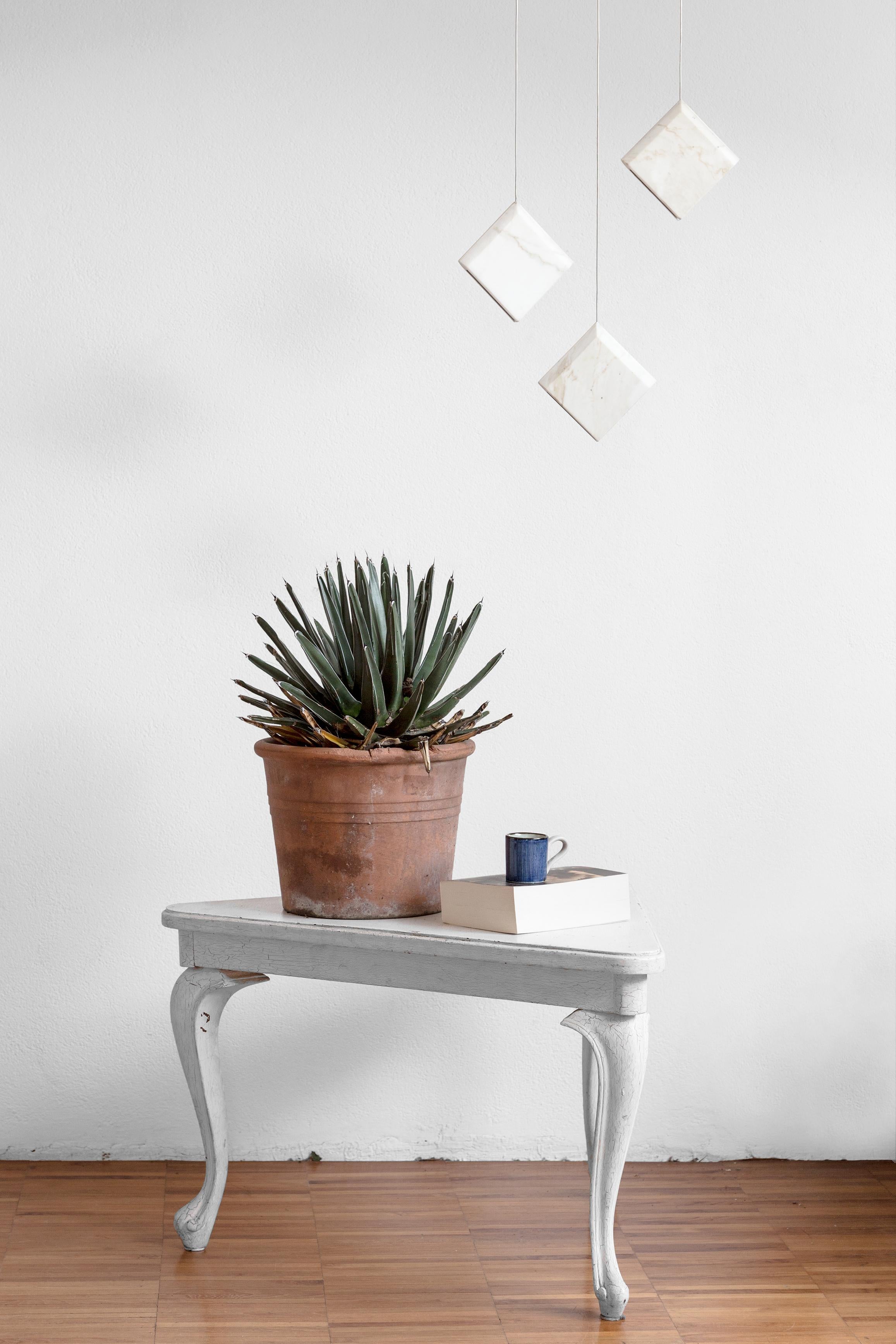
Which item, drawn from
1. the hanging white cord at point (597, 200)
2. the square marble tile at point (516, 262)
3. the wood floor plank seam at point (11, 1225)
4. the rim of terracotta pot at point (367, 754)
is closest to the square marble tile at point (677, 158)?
the square marble tile at point (516, 262)

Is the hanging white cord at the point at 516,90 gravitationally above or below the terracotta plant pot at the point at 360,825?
above

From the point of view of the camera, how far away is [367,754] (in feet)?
6.77

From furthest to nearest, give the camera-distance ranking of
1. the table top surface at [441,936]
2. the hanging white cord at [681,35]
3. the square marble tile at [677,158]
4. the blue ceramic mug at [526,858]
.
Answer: the hanging white cord at [681,35]
the square marble tile at [677,158]
the blue ceramic mug at [526,858]
the table top surface at [441,936]

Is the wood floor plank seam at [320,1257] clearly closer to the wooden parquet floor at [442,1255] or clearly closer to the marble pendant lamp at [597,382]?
the wooden parquet floor at [442,1255]

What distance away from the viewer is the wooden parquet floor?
1.99 meters

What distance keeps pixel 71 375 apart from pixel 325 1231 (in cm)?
173

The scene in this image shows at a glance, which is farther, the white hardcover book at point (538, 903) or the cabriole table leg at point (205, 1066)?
the cabriole table leg at point (205, 1066)

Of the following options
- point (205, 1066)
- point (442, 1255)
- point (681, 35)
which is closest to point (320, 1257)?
point (442, 1255)

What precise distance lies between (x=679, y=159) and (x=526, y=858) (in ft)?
3.87

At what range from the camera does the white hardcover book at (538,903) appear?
2000mm

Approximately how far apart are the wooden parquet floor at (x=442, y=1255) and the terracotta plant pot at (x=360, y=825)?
61 cm

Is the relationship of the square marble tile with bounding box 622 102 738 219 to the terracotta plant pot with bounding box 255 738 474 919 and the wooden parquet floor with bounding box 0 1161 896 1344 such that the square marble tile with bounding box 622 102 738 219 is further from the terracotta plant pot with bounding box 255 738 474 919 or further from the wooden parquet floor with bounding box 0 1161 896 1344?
the wooden parquet floor with bounding box 0 1161 896 1344

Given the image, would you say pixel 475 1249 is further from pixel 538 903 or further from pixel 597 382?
pixel 597 382

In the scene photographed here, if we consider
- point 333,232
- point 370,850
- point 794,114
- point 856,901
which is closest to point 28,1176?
point 370,850
